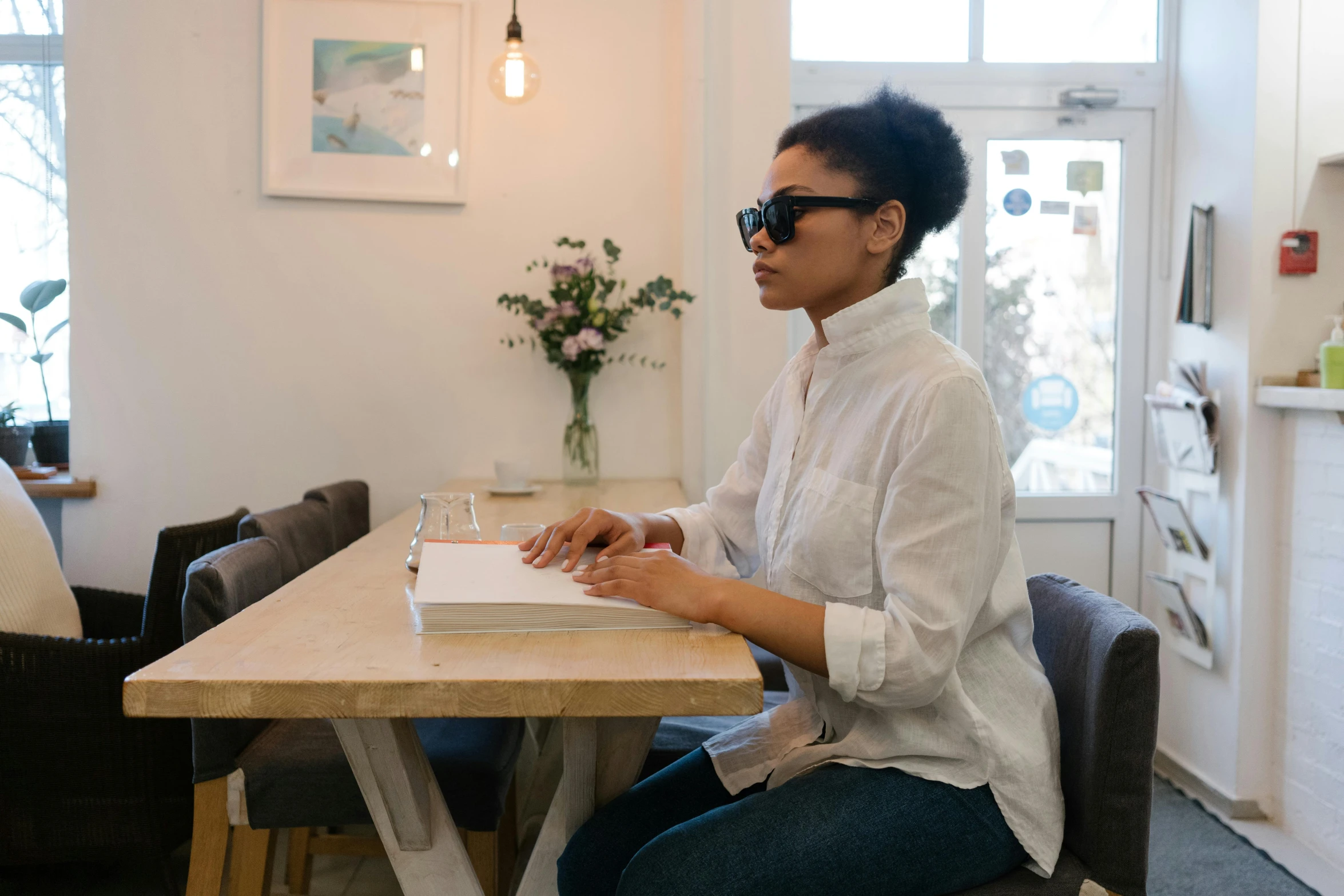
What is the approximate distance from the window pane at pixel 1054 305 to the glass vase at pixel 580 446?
1.19 meters

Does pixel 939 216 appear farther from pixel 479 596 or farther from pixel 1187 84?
pixel 1187 84

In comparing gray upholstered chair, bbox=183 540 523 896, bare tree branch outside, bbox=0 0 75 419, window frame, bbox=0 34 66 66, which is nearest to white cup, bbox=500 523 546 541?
gray upholstered chair, bbox=183 540 523 896

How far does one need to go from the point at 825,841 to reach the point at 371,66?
251 centimetres

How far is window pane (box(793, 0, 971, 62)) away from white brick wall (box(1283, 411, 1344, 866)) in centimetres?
143

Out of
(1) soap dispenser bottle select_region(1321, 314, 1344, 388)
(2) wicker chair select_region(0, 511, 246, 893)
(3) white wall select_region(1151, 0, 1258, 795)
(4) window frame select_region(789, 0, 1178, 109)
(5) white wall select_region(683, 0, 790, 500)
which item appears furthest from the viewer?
(4) window frame select_region(789, 0, 1178, 109)

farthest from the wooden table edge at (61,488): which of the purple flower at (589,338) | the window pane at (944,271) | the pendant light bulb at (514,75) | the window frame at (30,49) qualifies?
the window pane at (944,271)

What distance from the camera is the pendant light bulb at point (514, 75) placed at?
2.58m

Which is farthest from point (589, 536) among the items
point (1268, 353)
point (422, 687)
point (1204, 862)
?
point (1268, 353)

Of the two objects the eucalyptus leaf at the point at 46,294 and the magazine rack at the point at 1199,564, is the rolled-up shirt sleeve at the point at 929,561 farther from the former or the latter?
the eucalyptus leaf at the point at 46,294

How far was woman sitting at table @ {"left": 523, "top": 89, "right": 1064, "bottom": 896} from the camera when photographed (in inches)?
42.7

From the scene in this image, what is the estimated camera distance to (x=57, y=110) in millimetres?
3100

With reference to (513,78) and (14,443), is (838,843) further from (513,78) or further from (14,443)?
(14,443)

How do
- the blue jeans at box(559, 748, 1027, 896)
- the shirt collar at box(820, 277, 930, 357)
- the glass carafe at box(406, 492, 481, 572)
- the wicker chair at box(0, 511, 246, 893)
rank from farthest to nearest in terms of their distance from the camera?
the wicker chair at box(0, 511, 246, 893)
the glass carafe at box(406, 492, 481, 572)
the shirt collar at box(820, 277, 930, 357)
the blue jeans at box(559, 748, 1027, 896)

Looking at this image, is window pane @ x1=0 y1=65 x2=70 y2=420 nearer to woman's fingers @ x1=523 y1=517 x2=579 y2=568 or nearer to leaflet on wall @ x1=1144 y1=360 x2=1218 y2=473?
woman's fingers @ x1=523 y1=517 x2=579 y2=568
